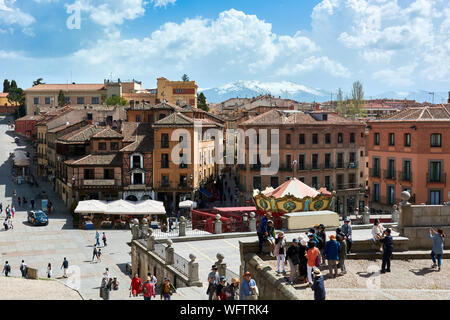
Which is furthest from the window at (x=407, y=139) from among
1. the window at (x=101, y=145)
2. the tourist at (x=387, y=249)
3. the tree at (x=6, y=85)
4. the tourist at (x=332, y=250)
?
the tree at (x=6, y=85)

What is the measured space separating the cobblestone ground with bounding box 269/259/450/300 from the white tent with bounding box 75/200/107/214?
32.9m

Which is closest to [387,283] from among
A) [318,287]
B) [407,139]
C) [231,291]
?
[318,287]

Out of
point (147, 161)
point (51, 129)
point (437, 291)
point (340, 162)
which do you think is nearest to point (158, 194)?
point (147, 161)

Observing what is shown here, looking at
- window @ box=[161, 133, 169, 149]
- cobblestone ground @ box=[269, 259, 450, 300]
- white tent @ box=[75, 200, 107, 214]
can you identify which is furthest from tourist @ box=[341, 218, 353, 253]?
window @ box=[161, 133, 169, 149]

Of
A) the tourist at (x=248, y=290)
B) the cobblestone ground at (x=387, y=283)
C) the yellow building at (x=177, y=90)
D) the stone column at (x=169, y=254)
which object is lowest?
the stone column at (x=169, y=254)

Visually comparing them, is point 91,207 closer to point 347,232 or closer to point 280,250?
point 347,232

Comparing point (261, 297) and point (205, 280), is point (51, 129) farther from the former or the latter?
point (261, 297)

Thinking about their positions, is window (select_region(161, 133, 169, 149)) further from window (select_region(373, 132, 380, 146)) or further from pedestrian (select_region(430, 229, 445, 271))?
pedestrian (select_region(430, 229, 445, 271))

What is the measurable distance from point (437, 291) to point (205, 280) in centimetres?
1003

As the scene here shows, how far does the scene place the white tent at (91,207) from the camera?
4862 centimetres

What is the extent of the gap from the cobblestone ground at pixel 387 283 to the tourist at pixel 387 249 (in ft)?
0.80

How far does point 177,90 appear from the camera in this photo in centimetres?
11125

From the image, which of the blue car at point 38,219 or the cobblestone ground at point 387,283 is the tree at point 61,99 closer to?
the blue car at point 38,219
